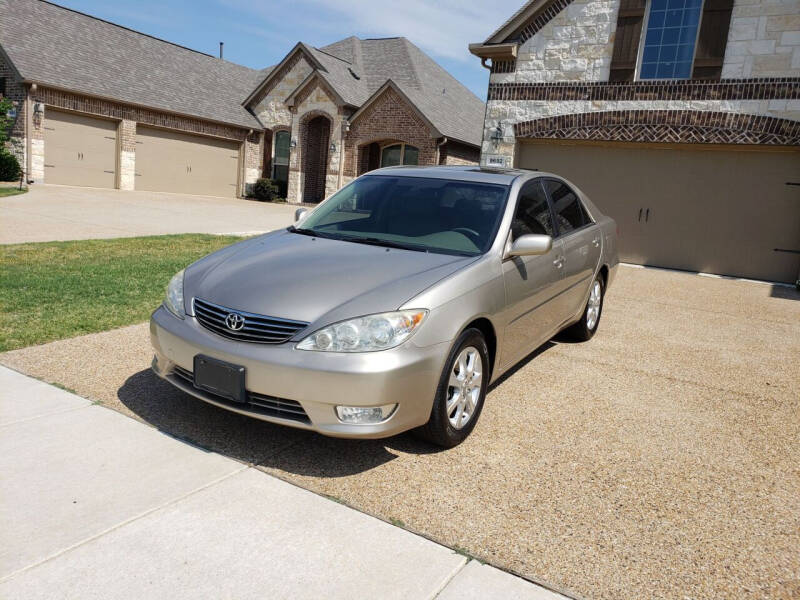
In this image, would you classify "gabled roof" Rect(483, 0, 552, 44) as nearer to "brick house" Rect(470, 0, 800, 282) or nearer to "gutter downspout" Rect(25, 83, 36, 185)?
"brick house" Rect(470, 0, 800, 282)

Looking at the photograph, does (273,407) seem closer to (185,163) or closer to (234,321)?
(234,321)

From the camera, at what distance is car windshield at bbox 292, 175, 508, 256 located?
14.3ft

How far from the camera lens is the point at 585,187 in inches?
538

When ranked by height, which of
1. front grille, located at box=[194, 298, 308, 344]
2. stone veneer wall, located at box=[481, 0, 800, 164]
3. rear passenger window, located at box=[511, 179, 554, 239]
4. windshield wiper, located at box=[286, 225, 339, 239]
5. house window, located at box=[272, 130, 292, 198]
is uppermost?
stone veneer wall, located at box=[481, 0, 800, 164]

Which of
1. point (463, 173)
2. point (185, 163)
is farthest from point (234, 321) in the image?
point (185, 163)

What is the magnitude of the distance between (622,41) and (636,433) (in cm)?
1091

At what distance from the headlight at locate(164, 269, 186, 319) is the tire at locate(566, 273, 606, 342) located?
382 cm

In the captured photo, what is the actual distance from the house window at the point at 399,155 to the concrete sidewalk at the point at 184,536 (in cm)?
2161

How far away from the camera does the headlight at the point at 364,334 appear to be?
326cm

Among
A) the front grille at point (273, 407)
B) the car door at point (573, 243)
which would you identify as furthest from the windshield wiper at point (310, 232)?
the car door at point (573, 243)

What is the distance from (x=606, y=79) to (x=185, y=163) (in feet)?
59.5

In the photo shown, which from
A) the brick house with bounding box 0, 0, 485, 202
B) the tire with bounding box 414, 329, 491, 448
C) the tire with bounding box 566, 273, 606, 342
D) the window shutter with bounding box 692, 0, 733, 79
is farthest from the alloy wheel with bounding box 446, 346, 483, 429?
the brick house with bounding box 0, 0, 485, 202

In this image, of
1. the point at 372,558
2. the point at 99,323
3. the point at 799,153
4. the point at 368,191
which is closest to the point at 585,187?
the point at 799,153

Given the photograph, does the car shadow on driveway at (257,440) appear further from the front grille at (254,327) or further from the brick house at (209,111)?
the brick house at (209,111)
